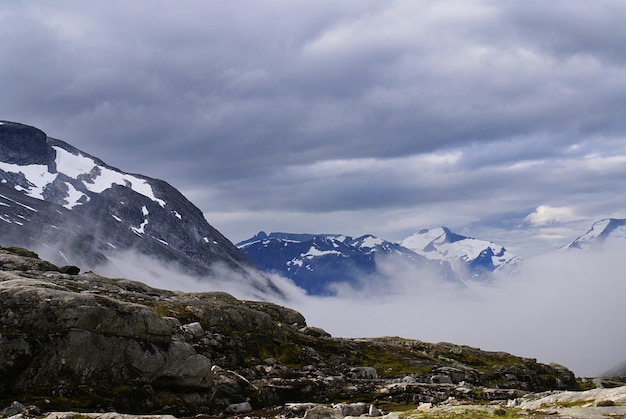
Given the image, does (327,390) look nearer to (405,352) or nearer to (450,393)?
(450,393)

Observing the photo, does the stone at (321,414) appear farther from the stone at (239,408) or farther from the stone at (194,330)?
the stone at (194,330)

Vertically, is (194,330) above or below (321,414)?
above

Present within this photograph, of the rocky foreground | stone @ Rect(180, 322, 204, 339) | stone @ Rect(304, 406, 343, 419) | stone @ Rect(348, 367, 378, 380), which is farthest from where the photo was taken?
stone @ Rect(348, 367, 378, 380)

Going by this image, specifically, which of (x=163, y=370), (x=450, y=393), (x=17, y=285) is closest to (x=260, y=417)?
(x=163, y=370)

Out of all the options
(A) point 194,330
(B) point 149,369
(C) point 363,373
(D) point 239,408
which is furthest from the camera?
(C) point 363,373

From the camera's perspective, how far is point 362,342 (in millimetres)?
165125

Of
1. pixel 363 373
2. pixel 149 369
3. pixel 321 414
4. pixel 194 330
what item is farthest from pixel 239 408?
pixel 363 373

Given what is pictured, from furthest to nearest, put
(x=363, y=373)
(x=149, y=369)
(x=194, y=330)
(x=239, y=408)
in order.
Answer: (x=363, y=373) < (x=194, y=330) < (x=239, y=408) < (x=149, y=369)

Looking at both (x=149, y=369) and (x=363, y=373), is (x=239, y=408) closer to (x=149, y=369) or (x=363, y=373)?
(x=149, y=369)

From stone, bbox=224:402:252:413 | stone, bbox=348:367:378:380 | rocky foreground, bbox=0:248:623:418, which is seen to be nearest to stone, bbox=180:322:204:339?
rocky foreground, bbox=0:248:623:418

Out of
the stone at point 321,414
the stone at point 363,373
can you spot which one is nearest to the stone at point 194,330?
the stone at point 363,373

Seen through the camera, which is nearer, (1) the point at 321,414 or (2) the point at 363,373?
(1) the point at 321,414

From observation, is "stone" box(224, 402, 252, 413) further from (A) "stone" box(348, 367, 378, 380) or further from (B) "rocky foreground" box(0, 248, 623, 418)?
(A) "stone" box(348, 367, 378, 380)

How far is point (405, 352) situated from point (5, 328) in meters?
125
